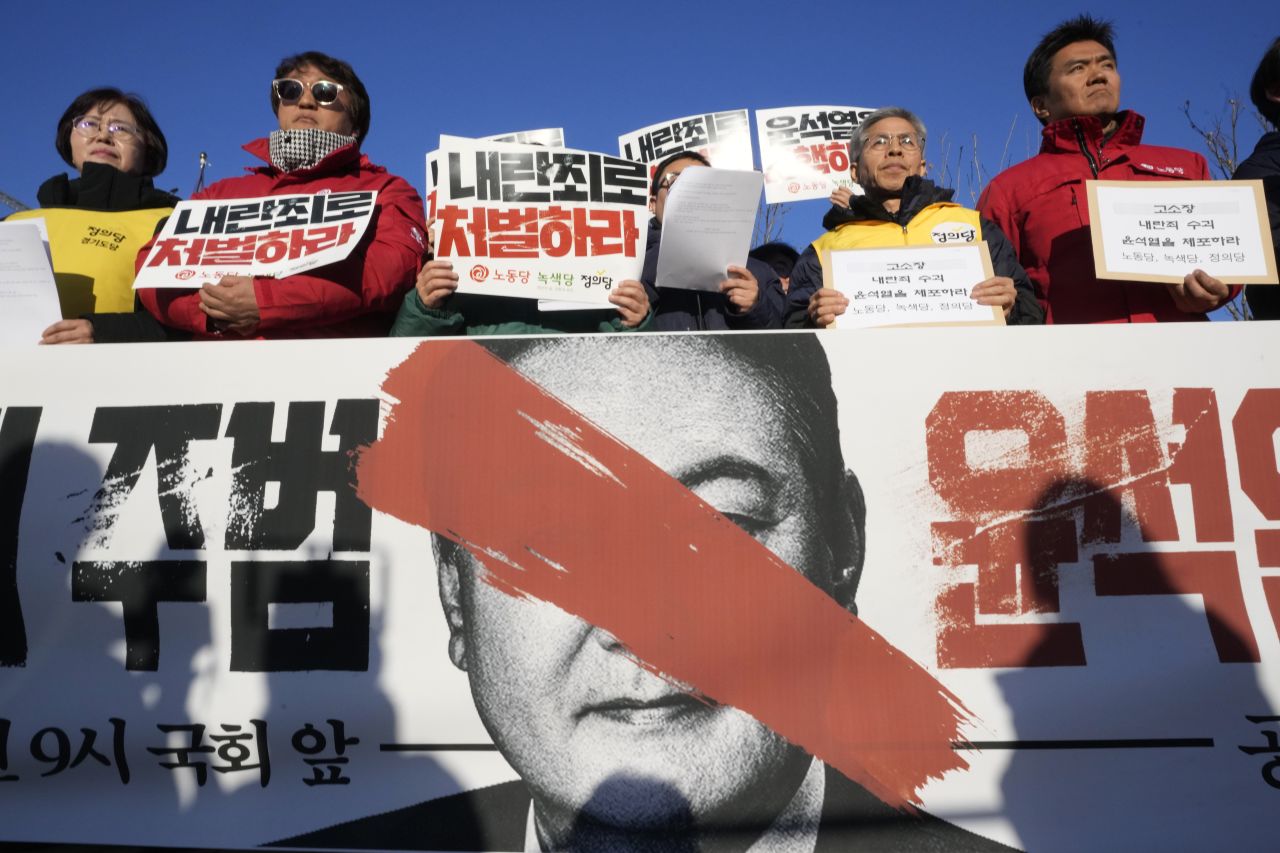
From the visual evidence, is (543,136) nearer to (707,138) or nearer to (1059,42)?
(707,138)

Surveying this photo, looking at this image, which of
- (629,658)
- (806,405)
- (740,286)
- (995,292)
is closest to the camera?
(629,658)

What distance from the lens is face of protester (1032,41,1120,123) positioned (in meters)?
3.45

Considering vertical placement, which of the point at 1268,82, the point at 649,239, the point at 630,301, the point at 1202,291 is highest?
the point at 1268,82

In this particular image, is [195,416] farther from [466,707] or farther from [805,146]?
[805,146]

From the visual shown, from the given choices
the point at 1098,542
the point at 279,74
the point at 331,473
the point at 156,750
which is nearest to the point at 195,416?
the point at 331,473

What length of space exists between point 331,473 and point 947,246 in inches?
74.0

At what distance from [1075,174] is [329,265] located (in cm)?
255

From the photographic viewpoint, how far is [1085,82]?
3.46 metres

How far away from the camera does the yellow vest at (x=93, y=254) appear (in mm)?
3039

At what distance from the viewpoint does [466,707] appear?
2.31 m

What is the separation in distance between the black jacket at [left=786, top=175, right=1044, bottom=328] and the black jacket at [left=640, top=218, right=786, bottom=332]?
14 centimetres

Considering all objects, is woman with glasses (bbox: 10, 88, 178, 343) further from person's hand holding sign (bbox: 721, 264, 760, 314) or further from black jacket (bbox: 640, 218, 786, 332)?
person's hand holding sign (bbox: 721, 264, 760, 314)

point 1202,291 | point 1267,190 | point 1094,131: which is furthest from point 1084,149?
point 1202,291

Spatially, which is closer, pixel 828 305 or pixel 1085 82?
pixel 828 305
